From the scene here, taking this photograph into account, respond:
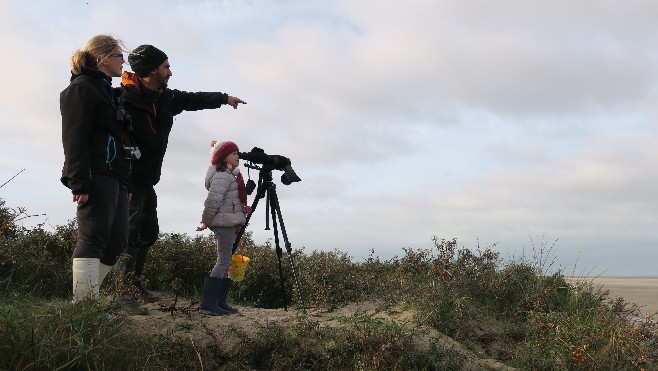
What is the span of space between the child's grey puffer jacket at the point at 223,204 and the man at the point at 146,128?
582mm

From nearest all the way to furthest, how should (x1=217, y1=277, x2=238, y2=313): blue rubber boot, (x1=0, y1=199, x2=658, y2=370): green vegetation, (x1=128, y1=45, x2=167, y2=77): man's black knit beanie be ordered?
(x1=0, y1=199, x2=658, y2=370): green vegetation, (x1=128, y1=45, x2=167, y2=77): man's black knit beanie, (x1=217, y1=277, x2=238, y2=313): blue rubber boot

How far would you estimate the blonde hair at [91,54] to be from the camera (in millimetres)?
5426

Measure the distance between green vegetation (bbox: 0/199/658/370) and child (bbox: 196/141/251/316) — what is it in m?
0.98

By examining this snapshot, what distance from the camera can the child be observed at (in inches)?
257

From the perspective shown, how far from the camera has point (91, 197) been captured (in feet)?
17.0

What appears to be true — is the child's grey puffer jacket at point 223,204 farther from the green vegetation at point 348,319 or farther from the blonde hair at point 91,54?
the blonde hair at point 91,54

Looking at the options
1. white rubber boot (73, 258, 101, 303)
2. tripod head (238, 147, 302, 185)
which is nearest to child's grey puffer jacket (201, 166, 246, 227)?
tripod head (238, 147, 302, 185)

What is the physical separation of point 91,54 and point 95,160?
990 millimetres

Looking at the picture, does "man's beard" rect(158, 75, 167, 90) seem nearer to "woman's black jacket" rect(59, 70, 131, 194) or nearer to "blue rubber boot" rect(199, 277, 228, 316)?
"woman's black jacket" rect(59, 70, 131, 194)

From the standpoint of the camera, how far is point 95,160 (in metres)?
5.25

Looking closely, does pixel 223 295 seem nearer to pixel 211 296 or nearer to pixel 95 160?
pixel 211 296

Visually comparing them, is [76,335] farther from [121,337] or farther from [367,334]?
[367,334]

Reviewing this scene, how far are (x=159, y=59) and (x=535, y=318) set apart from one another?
5033 millimetres

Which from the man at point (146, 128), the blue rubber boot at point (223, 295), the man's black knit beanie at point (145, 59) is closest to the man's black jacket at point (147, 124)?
the man at point (146, 128)
